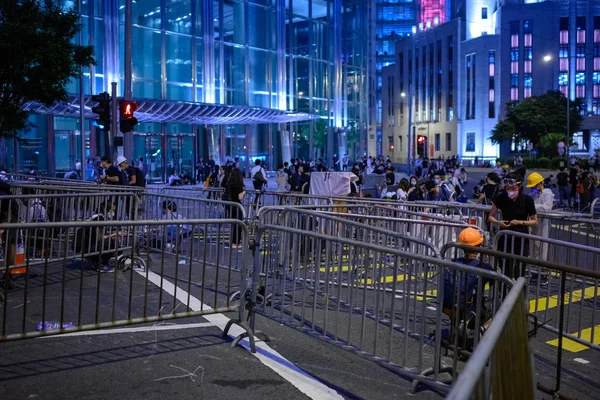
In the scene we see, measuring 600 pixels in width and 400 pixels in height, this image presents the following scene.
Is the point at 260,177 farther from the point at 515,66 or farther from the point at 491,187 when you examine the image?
the point at 515,66

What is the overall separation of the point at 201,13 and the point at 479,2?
3082 inches

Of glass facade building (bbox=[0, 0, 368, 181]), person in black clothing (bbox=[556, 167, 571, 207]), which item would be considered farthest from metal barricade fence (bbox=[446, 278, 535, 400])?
glass facade building (bbox=[0, 0, 368, 181])

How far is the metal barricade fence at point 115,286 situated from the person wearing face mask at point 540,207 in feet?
14.5

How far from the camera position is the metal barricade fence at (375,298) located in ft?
16.5

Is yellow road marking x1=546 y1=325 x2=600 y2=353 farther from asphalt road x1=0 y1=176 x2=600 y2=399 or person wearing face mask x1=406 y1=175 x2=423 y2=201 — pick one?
person wearing face mask x1=406 y1=175 x2=423 y2=201

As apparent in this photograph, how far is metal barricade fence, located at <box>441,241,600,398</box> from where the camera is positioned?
499cm

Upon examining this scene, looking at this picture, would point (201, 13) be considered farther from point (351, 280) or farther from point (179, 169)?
point (351, 280)

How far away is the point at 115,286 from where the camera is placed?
5.79m

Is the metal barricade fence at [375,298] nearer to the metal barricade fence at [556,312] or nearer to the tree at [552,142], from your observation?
the metal barricade fence at [556,312]

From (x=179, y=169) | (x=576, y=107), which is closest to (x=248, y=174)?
(x=179, y=169)

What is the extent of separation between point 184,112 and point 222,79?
728 centimetres

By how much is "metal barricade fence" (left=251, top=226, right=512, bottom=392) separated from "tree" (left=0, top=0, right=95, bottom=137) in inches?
538

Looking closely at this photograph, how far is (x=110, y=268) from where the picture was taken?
10.6m

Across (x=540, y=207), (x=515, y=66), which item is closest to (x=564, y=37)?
(x=515, y=66)
